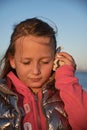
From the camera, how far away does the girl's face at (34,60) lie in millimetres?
2650

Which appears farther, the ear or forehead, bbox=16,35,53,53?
the ear

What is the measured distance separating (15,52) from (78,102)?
64cm

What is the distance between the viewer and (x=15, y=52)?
2.83m

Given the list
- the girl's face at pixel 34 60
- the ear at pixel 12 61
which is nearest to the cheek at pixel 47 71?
the girl's face at pixel 34 60

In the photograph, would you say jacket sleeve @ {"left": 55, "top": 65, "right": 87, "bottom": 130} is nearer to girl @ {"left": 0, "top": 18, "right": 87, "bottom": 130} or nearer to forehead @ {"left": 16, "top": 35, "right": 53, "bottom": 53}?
girl @ {"left": 0, "top": 18, "right": 87, "bottom": 130}

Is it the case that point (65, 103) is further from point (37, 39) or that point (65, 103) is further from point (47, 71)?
point (37, 39)

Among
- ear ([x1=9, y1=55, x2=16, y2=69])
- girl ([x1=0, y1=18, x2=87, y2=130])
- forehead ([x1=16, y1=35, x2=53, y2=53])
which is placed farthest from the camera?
ear ([x1=9, y1=55, x2=16, y2=69])

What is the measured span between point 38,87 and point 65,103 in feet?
0.82

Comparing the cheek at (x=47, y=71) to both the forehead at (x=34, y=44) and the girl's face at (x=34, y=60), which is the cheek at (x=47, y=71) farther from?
the forehead at (x=34, y=44)

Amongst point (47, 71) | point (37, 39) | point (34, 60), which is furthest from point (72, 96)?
point (37, 39)

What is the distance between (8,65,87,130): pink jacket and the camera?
2.60 meters

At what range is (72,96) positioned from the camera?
2.70 meters

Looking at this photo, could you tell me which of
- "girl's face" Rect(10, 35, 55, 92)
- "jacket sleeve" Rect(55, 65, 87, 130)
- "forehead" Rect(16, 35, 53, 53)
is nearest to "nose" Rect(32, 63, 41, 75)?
"girl's face" Rect(10, 35, 55, 92)

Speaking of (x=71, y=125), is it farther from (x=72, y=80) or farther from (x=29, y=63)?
(x=29, y=63)
